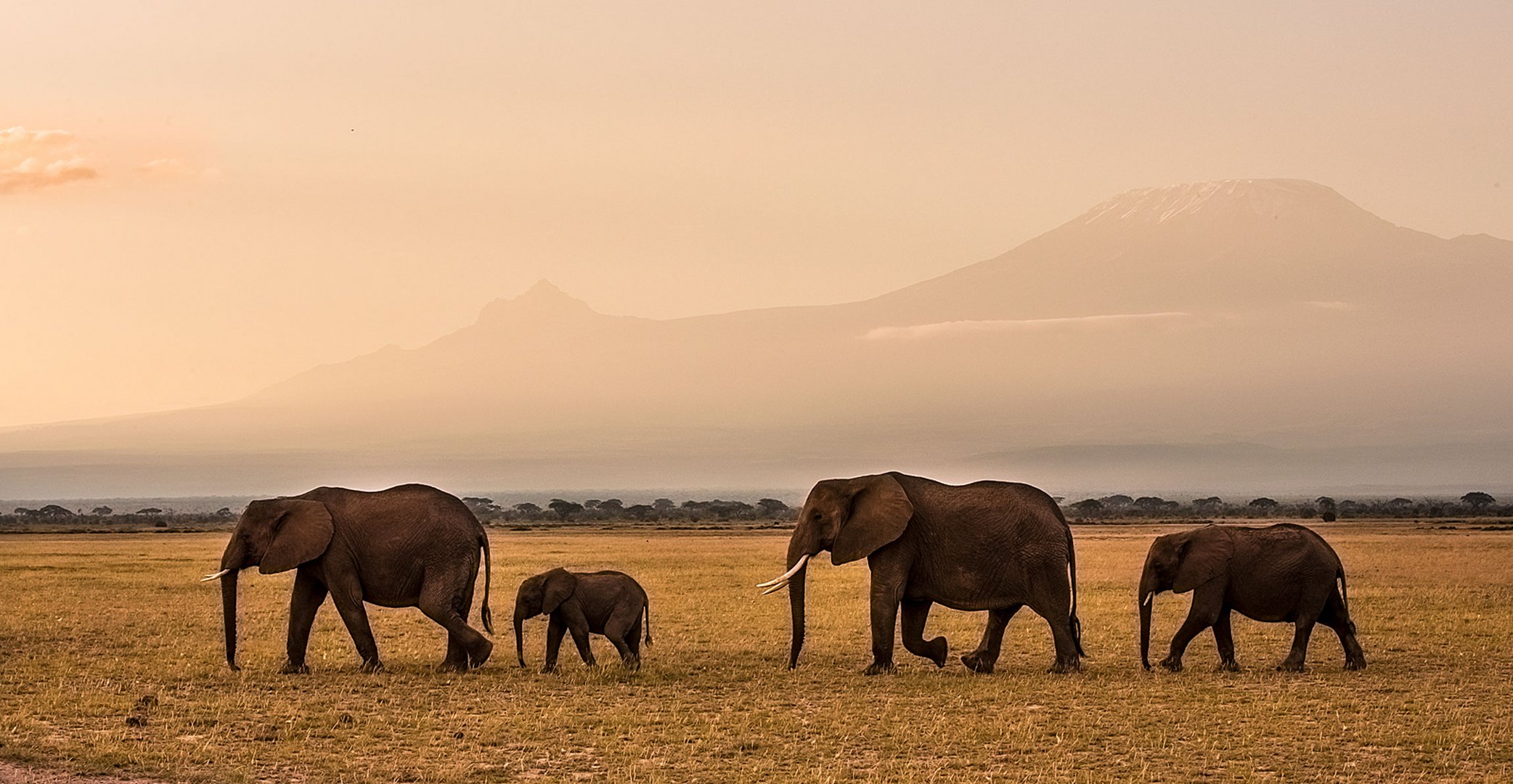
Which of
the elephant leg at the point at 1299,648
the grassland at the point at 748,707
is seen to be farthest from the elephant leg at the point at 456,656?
the elephant leg at the point at 1299,648

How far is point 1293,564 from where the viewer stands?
74.4 ft

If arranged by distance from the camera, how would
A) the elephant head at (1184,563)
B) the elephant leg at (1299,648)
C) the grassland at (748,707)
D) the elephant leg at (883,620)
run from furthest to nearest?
the elephant head at (1184,563)
the elephant leg at (1299,648)
the elephant leg at (883,620)
the grassland at (748,707)

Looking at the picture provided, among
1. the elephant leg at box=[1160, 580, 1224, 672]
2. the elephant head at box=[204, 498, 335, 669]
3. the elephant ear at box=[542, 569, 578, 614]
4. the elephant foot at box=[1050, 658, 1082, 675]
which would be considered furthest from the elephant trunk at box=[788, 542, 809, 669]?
the elephant head at box=[204, 498, 335, 669]

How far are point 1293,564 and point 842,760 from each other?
33.6ft

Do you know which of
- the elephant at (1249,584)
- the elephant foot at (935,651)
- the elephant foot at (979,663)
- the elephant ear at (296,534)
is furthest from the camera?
the elephant foot at (935,651)

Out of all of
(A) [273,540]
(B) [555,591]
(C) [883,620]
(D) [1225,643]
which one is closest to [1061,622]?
(D) [1225,643]

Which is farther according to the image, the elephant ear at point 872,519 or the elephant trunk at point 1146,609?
the elephant ear at point 872,519

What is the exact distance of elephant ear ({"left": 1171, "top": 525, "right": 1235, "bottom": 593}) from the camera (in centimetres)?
2256

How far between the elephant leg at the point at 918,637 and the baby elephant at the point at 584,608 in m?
3.82

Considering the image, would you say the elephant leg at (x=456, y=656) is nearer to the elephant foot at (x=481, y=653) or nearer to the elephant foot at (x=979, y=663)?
the elephant foot at (x=481, y=653)

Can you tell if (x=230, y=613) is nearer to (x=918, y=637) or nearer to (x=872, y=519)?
(x=872, y=519)

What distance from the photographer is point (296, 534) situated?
22438mm

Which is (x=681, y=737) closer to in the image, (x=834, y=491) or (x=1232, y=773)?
(x=1232, y=773)

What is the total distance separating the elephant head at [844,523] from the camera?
22625 mm
